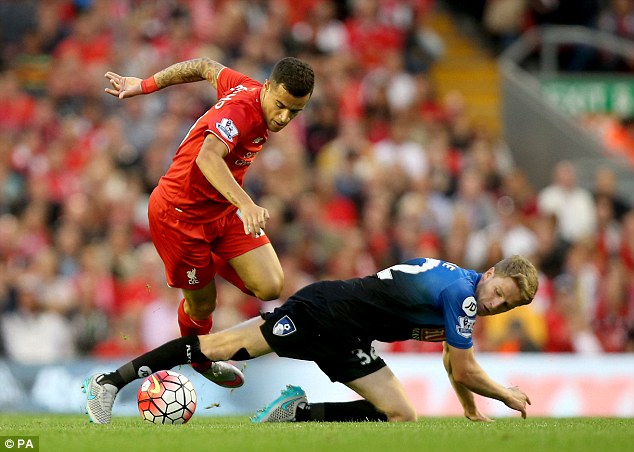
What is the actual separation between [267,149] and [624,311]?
5.13m

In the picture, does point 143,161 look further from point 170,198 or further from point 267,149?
point 170,198

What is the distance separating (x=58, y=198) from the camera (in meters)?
16.5

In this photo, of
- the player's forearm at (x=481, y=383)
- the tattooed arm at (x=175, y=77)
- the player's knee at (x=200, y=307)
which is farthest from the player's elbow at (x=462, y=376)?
the tattooed arm at (x=175, y=77)

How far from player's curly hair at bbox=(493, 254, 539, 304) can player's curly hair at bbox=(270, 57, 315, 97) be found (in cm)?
192

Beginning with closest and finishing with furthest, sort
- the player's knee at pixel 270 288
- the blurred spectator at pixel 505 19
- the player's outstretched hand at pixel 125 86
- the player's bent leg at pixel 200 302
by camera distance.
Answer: the player's knee at pixel 270 288, the player's outstretched hand at pixel 125 86, the player's bent leg at pixel 200 302, the blurred spectator at pixel 505 19

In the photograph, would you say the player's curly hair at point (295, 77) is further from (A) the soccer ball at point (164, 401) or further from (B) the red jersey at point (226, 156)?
(A) the soccer ball at point (164, 401)

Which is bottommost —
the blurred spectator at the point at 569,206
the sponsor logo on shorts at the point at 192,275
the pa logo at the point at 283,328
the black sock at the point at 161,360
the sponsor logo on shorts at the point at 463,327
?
the blurred spectator at the point at 569,206

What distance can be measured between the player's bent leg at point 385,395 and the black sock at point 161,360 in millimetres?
1215

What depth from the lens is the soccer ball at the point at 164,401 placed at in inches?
376

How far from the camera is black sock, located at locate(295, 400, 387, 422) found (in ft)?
31.7

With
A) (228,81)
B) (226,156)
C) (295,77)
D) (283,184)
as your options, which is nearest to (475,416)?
(226,156)

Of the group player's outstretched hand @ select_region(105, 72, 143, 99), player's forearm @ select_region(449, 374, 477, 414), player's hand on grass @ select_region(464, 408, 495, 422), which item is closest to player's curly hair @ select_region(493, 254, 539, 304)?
player's forearm @ select_region(449, 374, 477, 414)

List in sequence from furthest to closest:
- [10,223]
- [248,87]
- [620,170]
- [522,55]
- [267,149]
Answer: [522,55]
[620,170]
[267,149]
[10,223]
[248,87]

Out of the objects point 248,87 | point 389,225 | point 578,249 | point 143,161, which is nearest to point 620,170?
point 578,249
